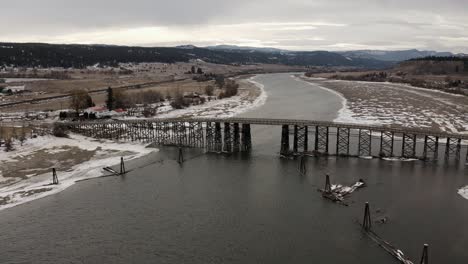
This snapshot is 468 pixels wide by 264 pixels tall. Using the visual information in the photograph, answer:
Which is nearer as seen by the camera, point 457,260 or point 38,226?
point 457,260

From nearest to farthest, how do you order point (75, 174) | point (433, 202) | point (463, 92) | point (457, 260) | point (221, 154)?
point (457, 260) → point (433, 202) → point (75, 174) → point (221, 154) → point (463, 92)

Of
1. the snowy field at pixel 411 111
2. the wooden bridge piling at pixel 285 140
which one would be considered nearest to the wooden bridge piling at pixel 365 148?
the wooden bridge piling at pixel 285 140

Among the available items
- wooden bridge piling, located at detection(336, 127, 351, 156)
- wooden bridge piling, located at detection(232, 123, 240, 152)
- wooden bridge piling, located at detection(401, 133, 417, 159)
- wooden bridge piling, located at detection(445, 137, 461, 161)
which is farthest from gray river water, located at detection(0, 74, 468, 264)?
wooden bridge piling, located at detection(232, 123, 240, 152)

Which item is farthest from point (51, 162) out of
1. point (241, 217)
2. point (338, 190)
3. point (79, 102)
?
point (79, 102)

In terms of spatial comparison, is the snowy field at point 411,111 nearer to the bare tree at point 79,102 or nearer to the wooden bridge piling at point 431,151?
the wooden bridge piling at point 431,151

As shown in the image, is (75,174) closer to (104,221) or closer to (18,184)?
(18,184)

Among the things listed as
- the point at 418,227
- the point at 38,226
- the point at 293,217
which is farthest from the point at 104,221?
the point at 418,227
